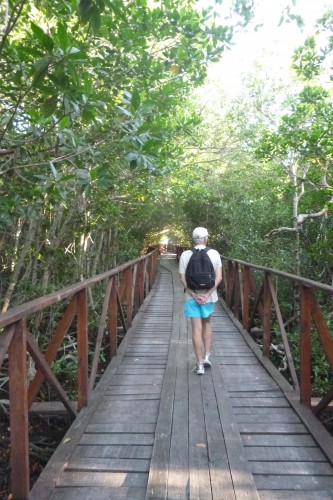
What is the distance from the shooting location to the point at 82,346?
2.90 metres

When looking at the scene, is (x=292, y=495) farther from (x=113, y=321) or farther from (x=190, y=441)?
(x=113, y=321)

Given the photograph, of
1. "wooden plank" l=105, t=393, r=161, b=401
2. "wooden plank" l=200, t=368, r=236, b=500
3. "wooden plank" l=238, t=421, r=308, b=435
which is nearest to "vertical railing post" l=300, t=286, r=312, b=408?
"wooden plank" l=238, t=421, r=308, b=435

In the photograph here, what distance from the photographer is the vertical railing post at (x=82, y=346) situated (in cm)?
284

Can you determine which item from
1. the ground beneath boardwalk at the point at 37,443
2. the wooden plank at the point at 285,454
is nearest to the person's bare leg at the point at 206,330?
the wooden plank at the point at 285,454

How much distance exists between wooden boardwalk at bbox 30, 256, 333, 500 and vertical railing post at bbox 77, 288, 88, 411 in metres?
0.13

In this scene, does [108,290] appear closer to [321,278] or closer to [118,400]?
[118,400]

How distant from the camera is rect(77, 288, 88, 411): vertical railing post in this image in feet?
9.33

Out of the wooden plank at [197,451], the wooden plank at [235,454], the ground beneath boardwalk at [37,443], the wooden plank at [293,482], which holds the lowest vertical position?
the ground beneath boardwalk at [37,443]

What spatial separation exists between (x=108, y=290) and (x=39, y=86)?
2.13 metres

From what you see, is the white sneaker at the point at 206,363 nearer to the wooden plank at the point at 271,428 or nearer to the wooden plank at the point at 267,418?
the wooden plank at the point at 267,418

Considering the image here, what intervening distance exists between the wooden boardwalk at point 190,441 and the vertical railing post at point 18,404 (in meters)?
0.19

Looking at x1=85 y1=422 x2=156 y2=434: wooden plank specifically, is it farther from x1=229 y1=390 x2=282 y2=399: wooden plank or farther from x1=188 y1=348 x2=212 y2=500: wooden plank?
x1=229 y1=390 x2=282 y2=399: wooden plank

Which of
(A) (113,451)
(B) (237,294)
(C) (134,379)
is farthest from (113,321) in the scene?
(B) (237,294)

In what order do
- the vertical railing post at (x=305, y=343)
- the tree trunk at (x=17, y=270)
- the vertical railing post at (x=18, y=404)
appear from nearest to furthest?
the vertical railing post at (x=18, y=404) → the vertical railing post at (x=305, y=343) → the tree trunk at (x=17, y=270)
